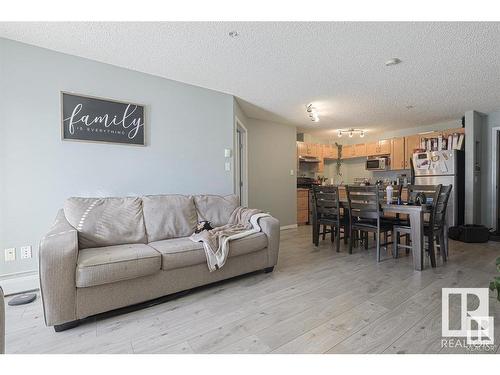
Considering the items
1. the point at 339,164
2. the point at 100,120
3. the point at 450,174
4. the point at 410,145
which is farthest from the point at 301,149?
the point at 100,120

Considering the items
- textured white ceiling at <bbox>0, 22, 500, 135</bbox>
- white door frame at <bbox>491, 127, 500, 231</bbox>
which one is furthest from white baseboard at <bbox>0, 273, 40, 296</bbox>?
white door frame at <bbox>491, 127, 500, 231</bbox>

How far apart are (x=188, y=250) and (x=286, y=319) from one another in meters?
0.97

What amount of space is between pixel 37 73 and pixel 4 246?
1.65 metres

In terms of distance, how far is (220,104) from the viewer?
3531mm

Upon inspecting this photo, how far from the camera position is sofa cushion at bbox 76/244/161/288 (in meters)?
1.73

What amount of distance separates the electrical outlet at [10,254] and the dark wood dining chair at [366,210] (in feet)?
12.2

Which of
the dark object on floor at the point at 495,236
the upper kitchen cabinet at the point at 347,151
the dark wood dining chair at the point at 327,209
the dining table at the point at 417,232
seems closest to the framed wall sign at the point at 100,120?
the dark wood dining chair at the point at 327,209

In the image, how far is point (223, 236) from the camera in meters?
2.39

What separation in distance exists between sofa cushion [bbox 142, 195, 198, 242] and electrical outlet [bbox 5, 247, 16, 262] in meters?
1.18

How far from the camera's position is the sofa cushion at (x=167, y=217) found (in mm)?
2533

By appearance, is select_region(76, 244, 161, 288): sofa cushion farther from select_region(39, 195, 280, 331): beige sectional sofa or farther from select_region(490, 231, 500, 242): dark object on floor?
select_region(490, 231, 500, 242): dark object on floor

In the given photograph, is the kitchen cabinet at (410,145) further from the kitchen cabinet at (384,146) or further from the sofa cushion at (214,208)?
the sofa cushion at (214,208)
